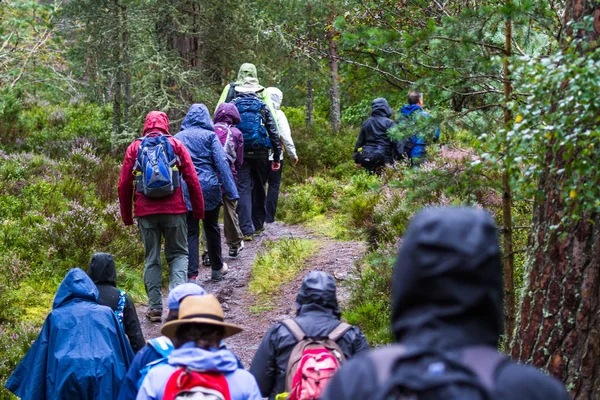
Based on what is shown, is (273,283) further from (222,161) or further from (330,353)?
(330,353)

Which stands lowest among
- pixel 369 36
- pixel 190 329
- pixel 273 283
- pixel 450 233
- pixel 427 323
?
pixel 273 283

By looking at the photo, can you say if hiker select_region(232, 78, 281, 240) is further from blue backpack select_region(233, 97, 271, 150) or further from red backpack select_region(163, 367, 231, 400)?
red backpack select_region(163, 367, 231, 400)

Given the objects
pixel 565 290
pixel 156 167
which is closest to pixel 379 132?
pixel 156 167

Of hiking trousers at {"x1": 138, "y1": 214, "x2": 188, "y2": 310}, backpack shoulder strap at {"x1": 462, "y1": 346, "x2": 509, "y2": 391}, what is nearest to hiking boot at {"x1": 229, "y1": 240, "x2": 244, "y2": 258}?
hiking trousers at {"x1": 138, "y1": 214, "x2": 188, "y2": 310}

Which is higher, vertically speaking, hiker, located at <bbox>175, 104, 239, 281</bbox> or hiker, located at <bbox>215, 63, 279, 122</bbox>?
hiker, located at <bbox>215, 63, 279, 122</bbox>

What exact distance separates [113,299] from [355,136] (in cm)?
1369

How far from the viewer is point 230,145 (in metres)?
10.6

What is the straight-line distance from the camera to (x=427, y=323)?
196cm

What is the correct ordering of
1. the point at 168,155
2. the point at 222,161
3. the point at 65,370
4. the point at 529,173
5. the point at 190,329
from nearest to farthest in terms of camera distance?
the point at 190,329
the point at 529,173
the point at 65,370
the point at 168,155
the point at 222,161

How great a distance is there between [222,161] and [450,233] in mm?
7648

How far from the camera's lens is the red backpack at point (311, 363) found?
4348mm

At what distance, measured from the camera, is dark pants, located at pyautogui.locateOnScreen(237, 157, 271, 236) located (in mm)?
11695

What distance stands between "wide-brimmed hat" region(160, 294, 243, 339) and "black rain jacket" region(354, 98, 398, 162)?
347 inches

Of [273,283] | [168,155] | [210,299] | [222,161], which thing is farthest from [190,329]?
[273,283]
